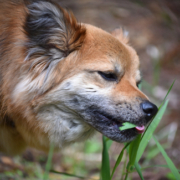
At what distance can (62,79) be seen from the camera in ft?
7.82

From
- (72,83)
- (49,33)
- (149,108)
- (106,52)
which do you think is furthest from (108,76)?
(49,33)

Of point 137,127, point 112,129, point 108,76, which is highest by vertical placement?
point 108,76

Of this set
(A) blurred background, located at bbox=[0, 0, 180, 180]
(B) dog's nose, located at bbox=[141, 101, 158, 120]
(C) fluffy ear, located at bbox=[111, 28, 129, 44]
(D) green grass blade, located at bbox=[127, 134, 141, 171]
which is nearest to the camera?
(D) green grass blade, located at bbox=[127, 134, 141, 171]

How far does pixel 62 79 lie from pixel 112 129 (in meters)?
0.71

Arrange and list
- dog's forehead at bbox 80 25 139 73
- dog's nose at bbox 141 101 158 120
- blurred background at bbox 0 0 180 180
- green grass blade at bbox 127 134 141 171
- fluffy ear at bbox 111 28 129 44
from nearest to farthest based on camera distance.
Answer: green grass blade at bbox 127 134 141 171 → dog's nose at bbox 141 101 158 120 → dog's forehead at bbox 80 25 139 73 → fluffy ear at bbox 111 28 129 44 → blurred background at bbox 0 0 180 180

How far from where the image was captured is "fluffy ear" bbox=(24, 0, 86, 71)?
7.16ft

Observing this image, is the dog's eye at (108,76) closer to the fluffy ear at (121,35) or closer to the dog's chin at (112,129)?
the dog's chin at (112,129)

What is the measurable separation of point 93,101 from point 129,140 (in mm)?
528

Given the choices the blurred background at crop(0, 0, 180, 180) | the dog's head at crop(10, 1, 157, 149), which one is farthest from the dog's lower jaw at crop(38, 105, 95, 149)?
the blurred background at crop(0, 0, 180, 180)

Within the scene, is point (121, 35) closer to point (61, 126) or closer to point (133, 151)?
point (61, 126)

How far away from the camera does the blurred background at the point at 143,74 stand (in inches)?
145

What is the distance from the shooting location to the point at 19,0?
2.68 meters

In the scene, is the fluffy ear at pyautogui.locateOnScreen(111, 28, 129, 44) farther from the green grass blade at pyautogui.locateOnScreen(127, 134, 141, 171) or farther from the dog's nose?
the green grass blade at pyautogui.locateOnScreen(127, 134, 141, 171)

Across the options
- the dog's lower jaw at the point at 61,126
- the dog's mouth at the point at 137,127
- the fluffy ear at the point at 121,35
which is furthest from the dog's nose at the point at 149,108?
the fluffy ear at the point at 121,35
